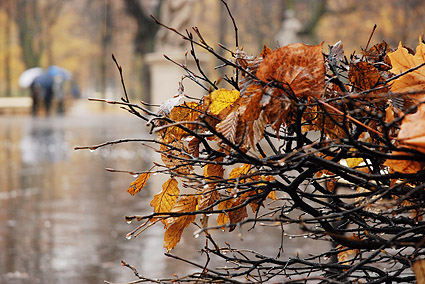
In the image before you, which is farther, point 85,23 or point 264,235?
point 85,23

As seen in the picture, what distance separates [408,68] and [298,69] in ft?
0.79

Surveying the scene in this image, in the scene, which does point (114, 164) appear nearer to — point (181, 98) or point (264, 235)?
point (264, 235)

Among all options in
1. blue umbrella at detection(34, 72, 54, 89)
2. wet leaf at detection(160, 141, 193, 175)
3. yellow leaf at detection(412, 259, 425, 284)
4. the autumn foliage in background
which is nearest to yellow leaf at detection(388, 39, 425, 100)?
the autumn foliage in background

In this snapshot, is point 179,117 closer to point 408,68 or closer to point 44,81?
point 408,68

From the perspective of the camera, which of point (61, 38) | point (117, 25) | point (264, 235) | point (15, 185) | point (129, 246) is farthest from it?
point (61, 38)

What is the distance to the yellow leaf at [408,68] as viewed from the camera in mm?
1199

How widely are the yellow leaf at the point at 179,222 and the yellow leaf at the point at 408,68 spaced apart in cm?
49

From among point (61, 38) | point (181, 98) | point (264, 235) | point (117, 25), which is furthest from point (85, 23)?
point (181, 98)

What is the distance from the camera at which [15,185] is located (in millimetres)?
10219

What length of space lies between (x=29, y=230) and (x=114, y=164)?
6.25m

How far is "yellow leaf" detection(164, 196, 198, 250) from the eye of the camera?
1.38 m

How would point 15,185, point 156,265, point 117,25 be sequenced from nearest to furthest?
point 156,265 < point 15,185 < point 117,25

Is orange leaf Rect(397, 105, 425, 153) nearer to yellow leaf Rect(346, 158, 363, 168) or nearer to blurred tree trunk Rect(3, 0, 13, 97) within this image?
yellow leaf Rect(346, 158, 363, 168)

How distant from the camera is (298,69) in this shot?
44.4 inches
